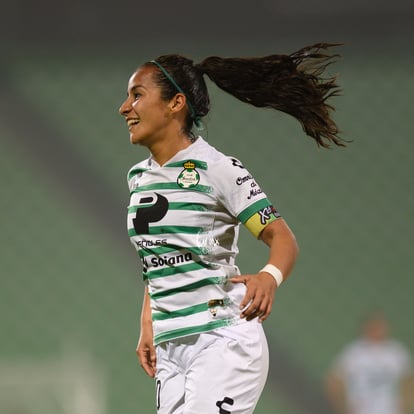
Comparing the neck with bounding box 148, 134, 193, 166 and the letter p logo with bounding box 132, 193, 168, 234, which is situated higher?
the neck with bounding box 148, 134, 193, 166

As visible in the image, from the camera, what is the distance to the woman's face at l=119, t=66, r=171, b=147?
2467mm

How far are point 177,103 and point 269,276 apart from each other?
0.60m

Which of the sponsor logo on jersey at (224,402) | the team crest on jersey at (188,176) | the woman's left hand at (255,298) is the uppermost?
the team crest on jersey at (188,176)

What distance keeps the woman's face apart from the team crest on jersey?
0.49ft

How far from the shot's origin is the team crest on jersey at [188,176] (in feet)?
7.66

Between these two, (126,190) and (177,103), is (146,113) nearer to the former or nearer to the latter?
(177,103)

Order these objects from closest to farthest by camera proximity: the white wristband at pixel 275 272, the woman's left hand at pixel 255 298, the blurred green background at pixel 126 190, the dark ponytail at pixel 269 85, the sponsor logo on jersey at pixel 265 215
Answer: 1. the woman's left hand at pixel 255 298
2. the white wristband at pixel 275 272
3. the sponsor logo on jersey at pixel 265 215
4. the dark ponytail at pixel 269 85
5. the blurred green background at pixel 126 190

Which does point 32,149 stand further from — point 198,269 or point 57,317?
point 198,269

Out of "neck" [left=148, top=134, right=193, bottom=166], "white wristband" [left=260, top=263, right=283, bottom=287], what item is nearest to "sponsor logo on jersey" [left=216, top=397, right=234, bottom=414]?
"white wristband" [left=260, top=263, right=283, bottom=287]

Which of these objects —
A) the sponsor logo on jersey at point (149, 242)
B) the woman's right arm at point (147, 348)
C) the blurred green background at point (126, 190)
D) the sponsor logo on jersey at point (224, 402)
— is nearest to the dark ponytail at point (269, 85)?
the sponsor logo on jersey at point (149, 242)

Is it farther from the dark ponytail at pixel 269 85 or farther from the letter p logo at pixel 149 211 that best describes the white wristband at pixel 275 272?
the dark ponytail at pixel 269 85

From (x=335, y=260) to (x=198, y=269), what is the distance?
303 cm

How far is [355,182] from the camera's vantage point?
5.32 metres

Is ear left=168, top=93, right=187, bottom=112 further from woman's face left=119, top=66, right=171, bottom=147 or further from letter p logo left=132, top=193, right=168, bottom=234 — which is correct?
letter p logo left=132, top=193, right=168, bottom=234
